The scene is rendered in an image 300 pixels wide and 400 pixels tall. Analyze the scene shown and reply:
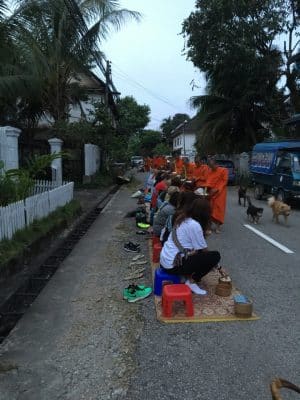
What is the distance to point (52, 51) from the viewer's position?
62.5ft

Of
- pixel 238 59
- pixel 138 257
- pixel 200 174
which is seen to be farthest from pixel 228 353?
pixel 238 59

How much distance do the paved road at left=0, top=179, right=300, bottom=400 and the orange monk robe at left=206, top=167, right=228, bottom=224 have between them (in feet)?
12.3

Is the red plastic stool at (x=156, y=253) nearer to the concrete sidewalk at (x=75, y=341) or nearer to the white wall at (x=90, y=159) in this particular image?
the concrete sidewalk at (x=75, y=341)

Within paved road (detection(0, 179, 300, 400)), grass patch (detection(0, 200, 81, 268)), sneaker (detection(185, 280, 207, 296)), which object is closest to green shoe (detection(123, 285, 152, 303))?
paved road (detection(0, 179, 300, 400))

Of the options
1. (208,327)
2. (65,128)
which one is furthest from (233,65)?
(208,327)

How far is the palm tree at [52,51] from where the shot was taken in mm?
10859

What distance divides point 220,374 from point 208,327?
3.26ft

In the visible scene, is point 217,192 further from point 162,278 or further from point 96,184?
point 96,184

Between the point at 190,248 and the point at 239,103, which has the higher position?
the point at 239,103

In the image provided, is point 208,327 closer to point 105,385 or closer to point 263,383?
point 263,383

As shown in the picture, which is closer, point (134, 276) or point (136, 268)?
point (134, 276)

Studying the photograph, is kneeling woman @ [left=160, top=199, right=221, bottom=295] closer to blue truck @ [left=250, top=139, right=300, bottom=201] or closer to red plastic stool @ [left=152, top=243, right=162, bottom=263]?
red plastic stool @ [left=152, top=243, right=162, bottom=263]

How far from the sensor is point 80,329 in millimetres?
4969

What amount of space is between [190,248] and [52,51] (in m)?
15.6
